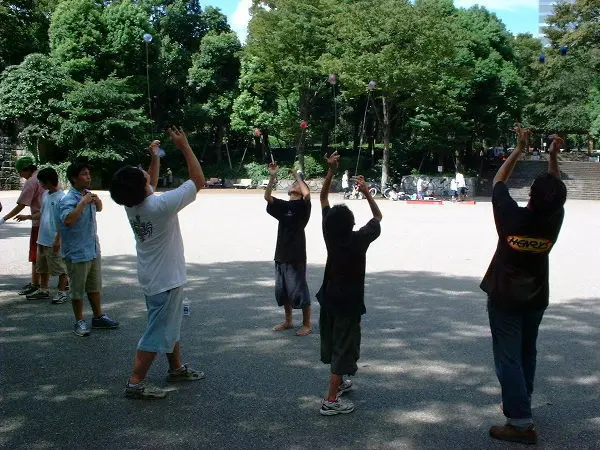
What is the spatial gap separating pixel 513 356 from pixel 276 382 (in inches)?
70.5

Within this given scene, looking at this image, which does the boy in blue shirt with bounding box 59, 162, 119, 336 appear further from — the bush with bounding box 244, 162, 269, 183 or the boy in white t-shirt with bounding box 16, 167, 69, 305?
the bush with bounding box 244, 162, 269, 183

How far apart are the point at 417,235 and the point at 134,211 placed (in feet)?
37.3

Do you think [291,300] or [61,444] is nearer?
[61,444]

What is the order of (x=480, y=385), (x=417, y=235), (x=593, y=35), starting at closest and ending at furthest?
1. (x=480, y=385)
2. (x=417, y=235)
3. (x=593, y=35)

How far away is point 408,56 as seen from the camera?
32062 mm

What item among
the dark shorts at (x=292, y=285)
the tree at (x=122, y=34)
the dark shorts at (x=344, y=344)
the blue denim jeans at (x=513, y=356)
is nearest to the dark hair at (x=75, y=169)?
the dark shorts at (x=292, y=285)

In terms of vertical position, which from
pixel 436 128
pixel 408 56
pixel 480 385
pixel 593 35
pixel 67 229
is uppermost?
pixel 593 35

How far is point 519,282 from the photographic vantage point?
379 centimetres

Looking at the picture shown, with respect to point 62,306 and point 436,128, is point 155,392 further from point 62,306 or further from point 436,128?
point 436,128

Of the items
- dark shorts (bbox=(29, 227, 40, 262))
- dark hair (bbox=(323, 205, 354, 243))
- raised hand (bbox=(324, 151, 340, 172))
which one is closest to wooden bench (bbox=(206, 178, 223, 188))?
dark shorts (bbox=(29, 227, 40, 262))

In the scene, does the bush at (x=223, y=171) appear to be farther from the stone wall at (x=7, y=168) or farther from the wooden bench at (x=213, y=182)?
the stone wall at (x=7, y=168)

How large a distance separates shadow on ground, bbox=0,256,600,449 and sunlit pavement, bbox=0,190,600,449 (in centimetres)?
1

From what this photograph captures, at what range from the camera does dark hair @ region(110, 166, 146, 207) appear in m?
4.27

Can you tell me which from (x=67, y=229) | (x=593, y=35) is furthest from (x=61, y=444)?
(x=593, y=35)
